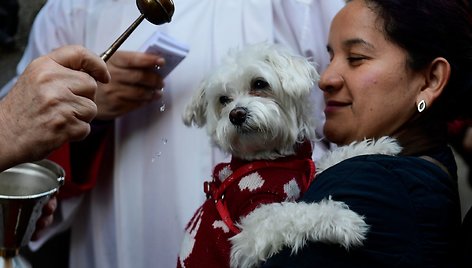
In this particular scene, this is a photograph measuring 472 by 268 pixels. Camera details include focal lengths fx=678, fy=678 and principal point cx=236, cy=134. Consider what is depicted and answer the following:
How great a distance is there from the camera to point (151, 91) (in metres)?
2.39

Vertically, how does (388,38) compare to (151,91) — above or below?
above

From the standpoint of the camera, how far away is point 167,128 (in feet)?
7.93

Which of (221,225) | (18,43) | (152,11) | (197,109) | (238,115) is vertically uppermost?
(152,11)

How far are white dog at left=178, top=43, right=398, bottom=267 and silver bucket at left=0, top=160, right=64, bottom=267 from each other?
429 mm

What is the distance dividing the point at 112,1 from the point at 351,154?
45.6 inches

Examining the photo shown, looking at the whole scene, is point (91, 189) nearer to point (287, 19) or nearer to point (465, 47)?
point (287, 19)

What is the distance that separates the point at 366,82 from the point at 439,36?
0.23 metres

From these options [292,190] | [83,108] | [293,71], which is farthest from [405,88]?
[83,108]

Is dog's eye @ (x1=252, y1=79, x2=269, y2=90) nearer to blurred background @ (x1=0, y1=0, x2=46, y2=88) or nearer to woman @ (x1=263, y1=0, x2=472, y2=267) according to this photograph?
woman @ (x1=263, y1=0, x2=472, y2=267)

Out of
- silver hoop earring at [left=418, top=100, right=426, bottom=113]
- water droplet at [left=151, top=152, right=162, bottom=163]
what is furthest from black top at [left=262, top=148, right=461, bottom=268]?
water droplet at [left=151, top=152, right=162, bottom=163]

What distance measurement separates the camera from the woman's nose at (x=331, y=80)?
1941 mm

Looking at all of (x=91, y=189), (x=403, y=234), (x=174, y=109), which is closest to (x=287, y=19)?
(x=174, y=109)

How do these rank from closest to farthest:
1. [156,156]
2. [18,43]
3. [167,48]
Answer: [167,48] < [156,156] < [18,43]

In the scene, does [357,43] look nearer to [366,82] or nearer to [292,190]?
[366,82]
